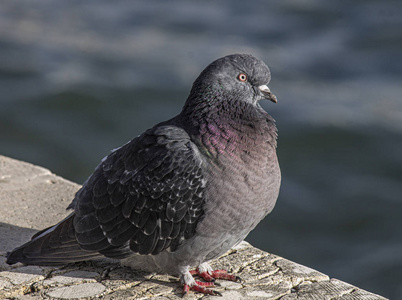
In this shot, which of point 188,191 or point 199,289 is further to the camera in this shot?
point 199,289

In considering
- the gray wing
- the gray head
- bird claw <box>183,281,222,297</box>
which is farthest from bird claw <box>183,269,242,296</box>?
the gray head

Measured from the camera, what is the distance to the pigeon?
4871 mm

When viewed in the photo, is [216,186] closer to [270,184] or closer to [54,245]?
[270,184]

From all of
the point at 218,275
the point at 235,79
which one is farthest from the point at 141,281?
the point at 235,79

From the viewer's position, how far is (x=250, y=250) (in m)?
5.96

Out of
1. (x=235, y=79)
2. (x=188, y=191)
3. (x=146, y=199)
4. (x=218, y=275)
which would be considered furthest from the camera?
(x=218, y=275)

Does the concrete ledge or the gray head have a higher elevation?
the gray head

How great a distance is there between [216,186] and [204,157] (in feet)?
0.76

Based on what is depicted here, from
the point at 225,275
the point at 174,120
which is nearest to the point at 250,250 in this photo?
the point at 225,275

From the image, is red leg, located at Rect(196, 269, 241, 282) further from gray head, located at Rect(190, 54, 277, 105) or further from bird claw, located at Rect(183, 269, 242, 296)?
gray head, located at Rect(190, 54, 277, 105)

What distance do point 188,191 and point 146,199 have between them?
332 mm

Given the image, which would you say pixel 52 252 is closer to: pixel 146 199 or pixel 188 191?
pixel 146 199

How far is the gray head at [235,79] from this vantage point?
513 cm

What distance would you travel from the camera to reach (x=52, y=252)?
17.0ft
